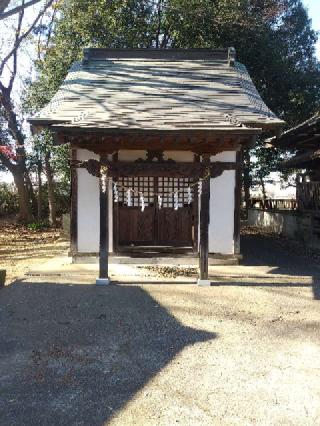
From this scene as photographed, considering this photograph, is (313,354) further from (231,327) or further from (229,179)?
(229,179)

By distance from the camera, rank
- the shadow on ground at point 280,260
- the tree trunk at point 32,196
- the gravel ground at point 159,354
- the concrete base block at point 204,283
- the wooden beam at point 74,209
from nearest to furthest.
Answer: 1. the gravel ground at point 159,354
2. the concrete base block at point 204,283
3. the shadow on ground at point 280,260
4. the wooden beam at point 74,209
5. the tree trunk at point 32,196

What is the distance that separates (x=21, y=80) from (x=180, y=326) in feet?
67.6

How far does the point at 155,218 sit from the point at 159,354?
5.62 m

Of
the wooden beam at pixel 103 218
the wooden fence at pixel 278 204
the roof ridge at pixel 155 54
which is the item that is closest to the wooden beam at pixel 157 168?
the wooden beam at pixel 103 218

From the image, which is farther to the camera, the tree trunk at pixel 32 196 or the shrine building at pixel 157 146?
the tree trunk at pixel 32 196

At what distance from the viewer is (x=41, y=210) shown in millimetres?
22266

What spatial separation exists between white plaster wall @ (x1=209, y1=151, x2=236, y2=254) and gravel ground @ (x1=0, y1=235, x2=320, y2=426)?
1869 mm

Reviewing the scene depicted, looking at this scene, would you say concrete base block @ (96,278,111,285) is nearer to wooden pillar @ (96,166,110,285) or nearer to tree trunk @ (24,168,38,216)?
wooden pillar @ (96,166,110,285)

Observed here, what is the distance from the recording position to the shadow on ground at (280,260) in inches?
340

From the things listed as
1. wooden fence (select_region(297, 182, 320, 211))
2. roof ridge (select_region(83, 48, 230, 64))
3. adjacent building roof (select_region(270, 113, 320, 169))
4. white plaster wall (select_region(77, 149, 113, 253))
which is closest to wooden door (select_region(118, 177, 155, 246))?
white plaster wall (select_region(77, 149, 113, 253))

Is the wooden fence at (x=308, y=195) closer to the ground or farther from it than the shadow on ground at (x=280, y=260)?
farther from it

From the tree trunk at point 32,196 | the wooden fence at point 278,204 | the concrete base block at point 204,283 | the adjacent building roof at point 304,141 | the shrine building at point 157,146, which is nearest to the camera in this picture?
the shrine building at point 157,146

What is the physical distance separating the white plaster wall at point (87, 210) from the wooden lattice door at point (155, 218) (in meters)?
0.59

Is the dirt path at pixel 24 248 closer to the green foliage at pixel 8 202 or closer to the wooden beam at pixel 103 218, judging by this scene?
the wooden beam at pixel 103 218
